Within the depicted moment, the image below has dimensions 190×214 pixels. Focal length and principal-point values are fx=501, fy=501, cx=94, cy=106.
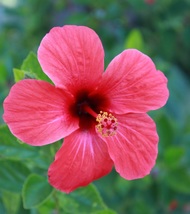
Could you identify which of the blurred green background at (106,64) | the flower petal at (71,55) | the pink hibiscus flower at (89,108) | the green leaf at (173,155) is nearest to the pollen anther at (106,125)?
the pink hibiscus flower at (89,108)

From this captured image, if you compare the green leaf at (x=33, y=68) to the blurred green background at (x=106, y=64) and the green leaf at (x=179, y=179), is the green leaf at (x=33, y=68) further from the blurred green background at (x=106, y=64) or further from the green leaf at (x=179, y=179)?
the green leaf at (x=179, y=179)

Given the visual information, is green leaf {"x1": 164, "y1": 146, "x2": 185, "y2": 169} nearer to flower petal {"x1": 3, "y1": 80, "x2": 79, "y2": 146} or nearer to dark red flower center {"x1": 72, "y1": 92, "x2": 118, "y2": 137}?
dark red flower center {"x1": 72, "y1": 92, "x2": 118, "y2": 137}

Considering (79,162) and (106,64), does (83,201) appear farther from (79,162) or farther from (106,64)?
(106,64)

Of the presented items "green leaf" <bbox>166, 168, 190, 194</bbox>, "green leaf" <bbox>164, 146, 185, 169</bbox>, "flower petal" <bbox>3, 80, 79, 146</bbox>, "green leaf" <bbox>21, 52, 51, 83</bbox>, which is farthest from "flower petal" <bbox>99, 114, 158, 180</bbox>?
"green leaf" <bbox>166, 168, 190, 194</bbox>

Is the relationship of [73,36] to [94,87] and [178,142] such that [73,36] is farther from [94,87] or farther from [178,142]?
[178,142]

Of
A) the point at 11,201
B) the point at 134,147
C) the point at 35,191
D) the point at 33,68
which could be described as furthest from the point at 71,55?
the point at 11,201

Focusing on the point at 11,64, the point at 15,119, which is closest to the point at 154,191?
the point at 11,64
